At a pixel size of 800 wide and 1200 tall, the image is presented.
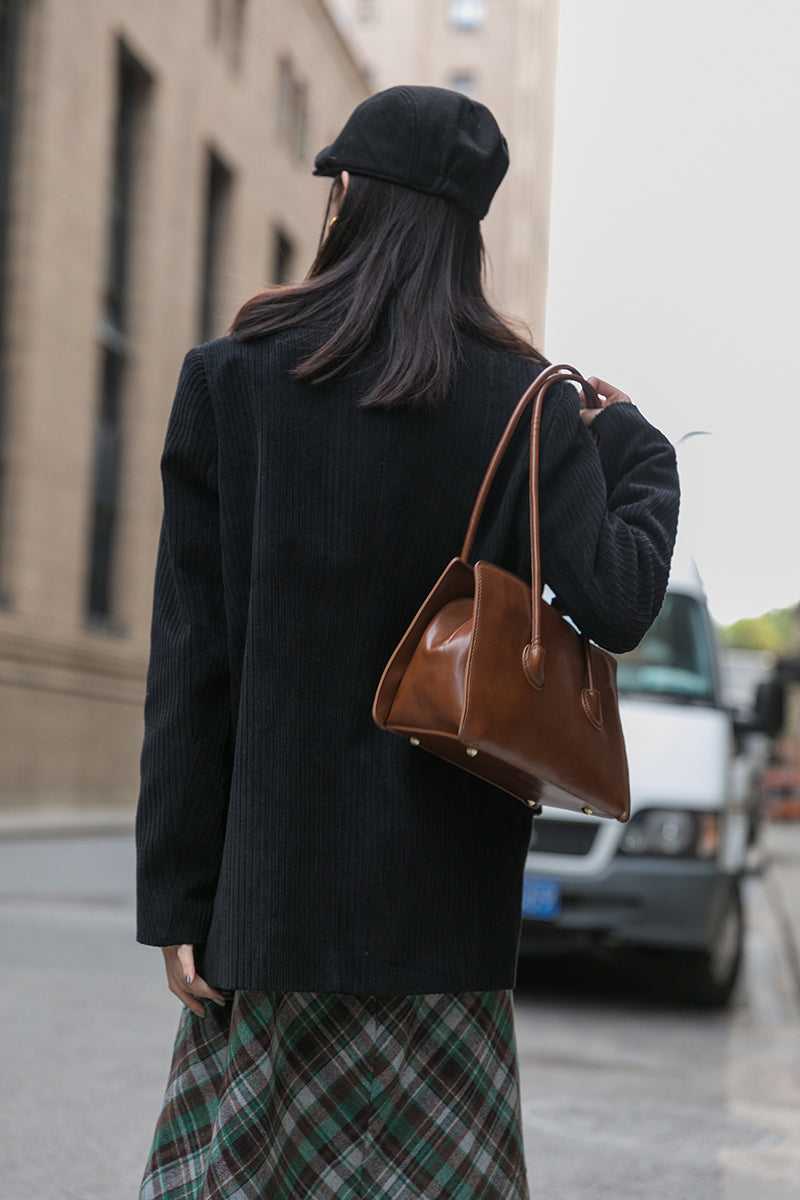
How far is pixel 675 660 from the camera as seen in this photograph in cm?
747

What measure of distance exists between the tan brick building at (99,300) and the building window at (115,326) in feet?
0.12

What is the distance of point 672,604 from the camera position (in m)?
7.74

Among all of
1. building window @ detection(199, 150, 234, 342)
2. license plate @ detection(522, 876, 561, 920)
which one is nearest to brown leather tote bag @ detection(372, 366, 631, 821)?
license plate @ detection(522, 876, 561, 920)

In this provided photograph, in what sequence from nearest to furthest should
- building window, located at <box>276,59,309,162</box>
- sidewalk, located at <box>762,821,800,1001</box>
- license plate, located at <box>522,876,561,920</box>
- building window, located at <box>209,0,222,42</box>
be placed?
license plate, located at <box>522,876,561,920</box>, sidewalk, located at <box>762,821,800,1001</box>, building window, located at <box>209,0,222,42</box>, building window, located at <box>276,59,309,162</box>

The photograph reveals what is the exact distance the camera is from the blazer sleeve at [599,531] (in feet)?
5.96

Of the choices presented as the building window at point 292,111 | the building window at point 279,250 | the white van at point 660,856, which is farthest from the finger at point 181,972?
the building window at point 292,111

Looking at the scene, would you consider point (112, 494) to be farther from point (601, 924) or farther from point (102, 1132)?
point (102, 1132)

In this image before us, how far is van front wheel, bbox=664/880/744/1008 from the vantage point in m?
6.95

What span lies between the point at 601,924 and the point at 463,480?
16.6ft

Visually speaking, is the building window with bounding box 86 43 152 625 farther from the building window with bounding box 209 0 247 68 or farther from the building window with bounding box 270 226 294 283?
the building window with bounding box 270 226 294 283

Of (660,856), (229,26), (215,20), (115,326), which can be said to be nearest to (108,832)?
(115,326)

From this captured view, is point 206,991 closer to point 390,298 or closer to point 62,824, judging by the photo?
point 390,298

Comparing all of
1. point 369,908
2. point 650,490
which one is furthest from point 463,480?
point 369,908

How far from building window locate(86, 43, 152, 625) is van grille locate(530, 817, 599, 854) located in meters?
15.9
